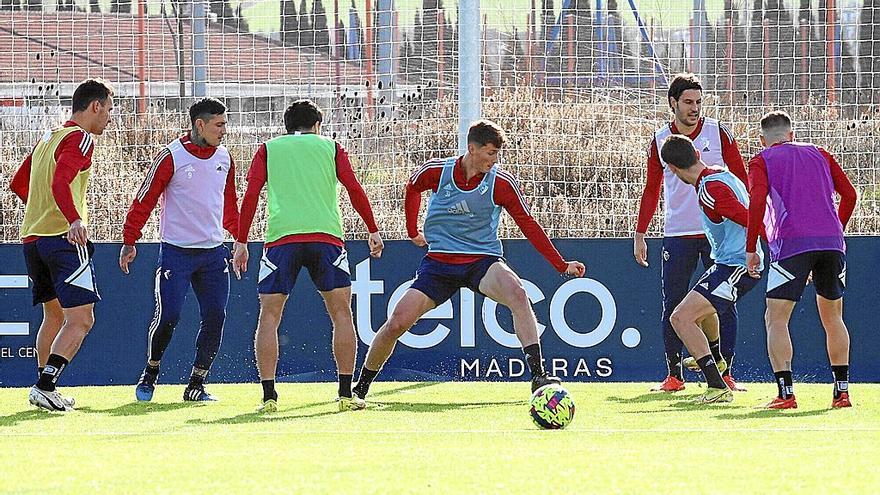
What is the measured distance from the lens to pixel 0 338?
12.1m

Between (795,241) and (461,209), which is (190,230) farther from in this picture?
(795,241)

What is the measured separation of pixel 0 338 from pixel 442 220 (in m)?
4.79

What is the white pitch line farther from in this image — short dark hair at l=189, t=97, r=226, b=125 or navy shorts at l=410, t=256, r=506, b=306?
short dark hair at l=189, t=97, r=226, b=125

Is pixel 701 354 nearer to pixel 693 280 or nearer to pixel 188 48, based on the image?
pixel 693 280

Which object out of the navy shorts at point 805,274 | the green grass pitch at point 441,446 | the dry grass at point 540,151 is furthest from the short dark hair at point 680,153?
the dry grass at point 540,151

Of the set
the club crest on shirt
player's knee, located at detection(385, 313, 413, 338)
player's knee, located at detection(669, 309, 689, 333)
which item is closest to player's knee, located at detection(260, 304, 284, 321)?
player's knee, located at detection(385, 313, 413, 338)

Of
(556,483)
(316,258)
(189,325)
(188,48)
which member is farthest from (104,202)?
(556,483)

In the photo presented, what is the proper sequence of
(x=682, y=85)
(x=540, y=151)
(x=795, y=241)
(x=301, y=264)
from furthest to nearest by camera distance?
1. (x=540, y=151)
2. (x=682, y=85)
3. (x=301, y=264)
4. (x=795, y=241)

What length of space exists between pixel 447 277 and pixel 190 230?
2.03 metres

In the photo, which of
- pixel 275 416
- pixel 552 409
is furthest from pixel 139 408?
pixel 552 409

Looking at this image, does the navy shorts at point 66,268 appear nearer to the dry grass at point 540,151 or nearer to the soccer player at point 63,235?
the soccer player at point 63,235

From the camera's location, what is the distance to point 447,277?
9.08 metres

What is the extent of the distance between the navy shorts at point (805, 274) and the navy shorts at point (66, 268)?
4381 millimetres

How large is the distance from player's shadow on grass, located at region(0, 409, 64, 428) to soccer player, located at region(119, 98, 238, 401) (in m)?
0.86
